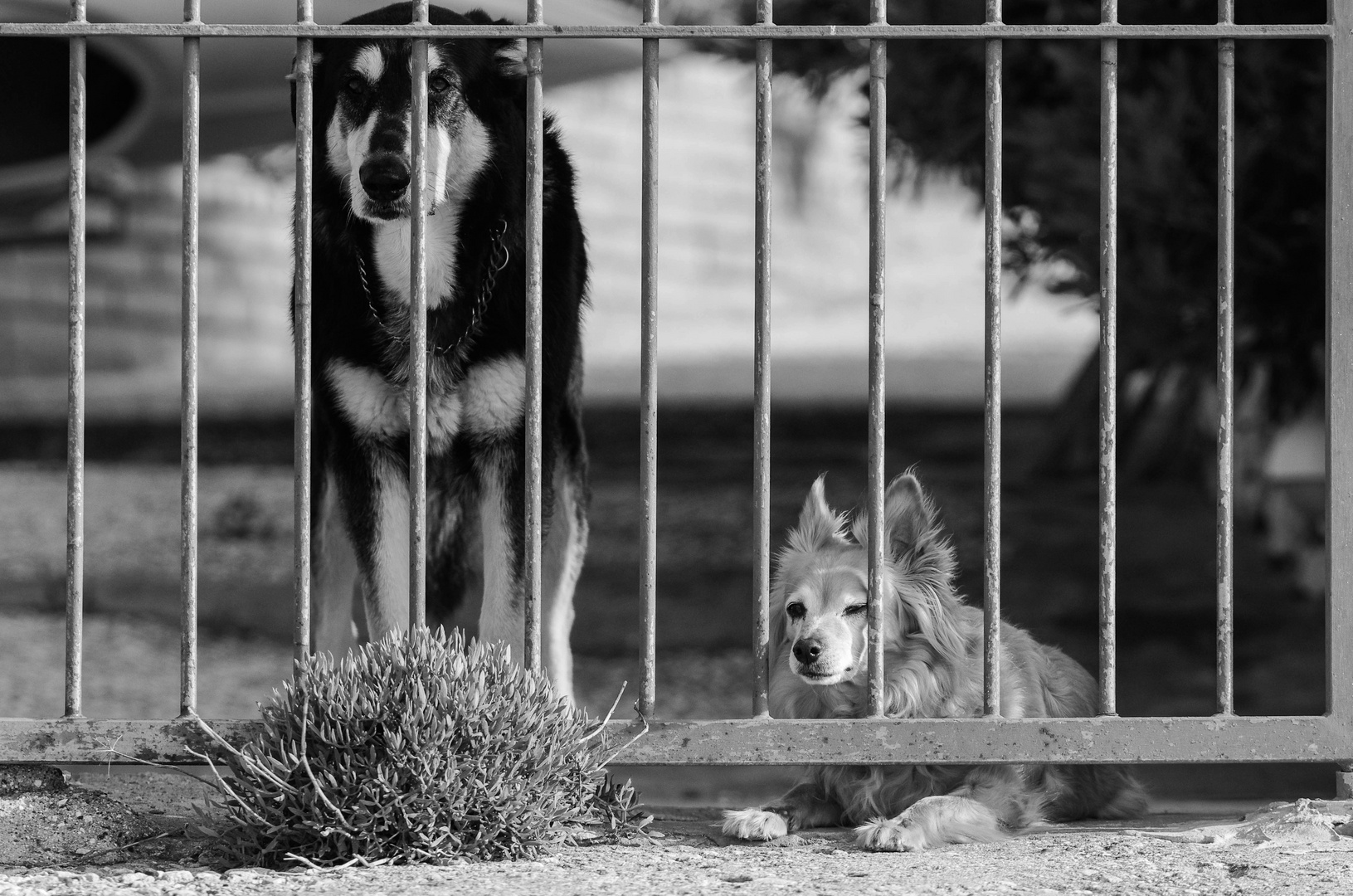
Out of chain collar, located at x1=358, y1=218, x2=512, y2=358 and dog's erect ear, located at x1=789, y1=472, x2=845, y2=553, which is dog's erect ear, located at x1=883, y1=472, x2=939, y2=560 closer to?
dog's erect ear, located at x1=789, y1=472, x2=845, y2=553

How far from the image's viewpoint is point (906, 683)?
12.6 ft

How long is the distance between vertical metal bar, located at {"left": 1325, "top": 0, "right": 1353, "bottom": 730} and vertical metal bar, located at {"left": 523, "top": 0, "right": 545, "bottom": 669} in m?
1.96

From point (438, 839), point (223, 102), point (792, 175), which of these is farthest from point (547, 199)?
point (792, 175)

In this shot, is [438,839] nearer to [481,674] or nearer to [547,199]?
[481,674]

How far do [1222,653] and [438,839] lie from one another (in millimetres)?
1943

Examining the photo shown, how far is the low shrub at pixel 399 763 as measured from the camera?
3170 mm

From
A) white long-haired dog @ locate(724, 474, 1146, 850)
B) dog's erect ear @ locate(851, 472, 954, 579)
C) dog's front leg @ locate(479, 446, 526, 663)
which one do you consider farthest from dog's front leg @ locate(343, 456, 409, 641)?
dog's erect ear @ locate(851, 472, 954, 579)

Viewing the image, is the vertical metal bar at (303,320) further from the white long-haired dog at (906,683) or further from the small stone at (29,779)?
the white long-haired dog at (906,683)

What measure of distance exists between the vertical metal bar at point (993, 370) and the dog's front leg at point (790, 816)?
1.77 ft

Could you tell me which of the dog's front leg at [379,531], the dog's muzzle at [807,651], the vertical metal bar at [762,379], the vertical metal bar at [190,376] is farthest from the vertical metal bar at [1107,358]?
the vertical metal bar at [190,376]

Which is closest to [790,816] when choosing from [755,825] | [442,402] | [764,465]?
[755,825]

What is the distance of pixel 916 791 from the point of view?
3848 mm

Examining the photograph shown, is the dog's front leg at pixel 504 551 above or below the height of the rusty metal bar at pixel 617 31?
below

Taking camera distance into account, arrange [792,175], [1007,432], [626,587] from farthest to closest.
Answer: [792,175], [1007,432], [626,587]
